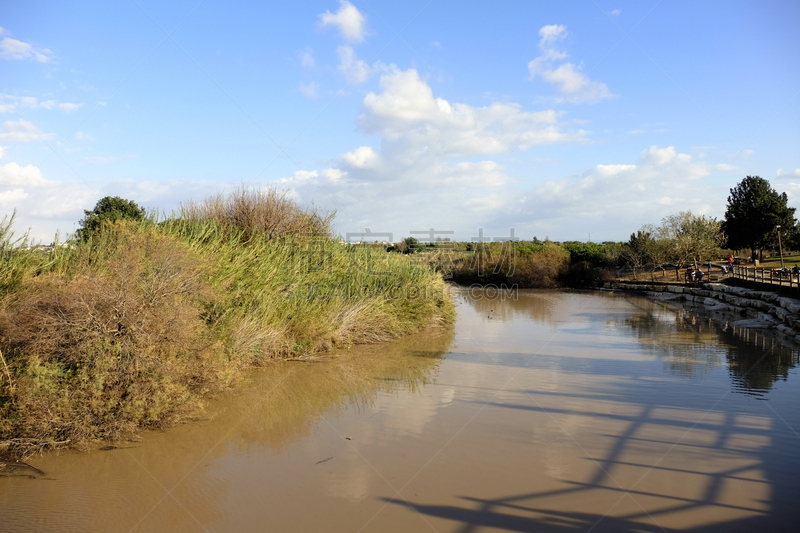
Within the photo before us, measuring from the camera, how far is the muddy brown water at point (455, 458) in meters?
5.02

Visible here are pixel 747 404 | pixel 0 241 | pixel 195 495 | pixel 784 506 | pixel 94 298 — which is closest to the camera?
pixel 784 506

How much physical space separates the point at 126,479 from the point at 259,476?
1459 millimetres

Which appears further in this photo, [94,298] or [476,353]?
[476,353]

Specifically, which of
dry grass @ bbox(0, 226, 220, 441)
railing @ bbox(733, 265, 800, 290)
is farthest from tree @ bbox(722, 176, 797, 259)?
dry grass @ bbox(0, 226, 220, 441)

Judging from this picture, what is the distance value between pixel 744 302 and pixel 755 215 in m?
27.3

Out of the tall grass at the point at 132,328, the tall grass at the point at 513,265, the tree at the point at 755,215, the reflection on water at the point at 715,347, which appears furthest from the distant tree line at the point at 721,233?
the tall grass at the point at 132,328

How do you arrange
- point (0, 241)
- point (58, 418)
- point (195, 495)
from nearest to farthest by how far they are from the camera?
1. point (195, 495)
2. point (58, 418)
3. point (0, 241)

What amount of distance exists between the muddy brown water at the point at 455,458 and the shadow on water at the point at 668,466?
0.08ft

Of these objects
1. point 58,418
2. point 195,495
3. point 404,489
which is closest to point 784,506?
point 404,489

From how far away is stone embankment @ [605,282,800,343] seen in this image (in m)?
16.9

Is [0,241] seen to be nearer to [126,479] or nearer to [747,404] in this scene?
[126,479]

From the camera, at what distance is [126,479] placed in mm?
5711

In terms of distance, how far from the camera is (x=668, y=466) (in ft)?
19.8

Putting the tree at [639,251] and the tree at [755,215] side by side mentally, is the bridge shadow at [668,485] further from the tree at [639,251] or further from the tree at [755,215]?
the tree at [755,215]
